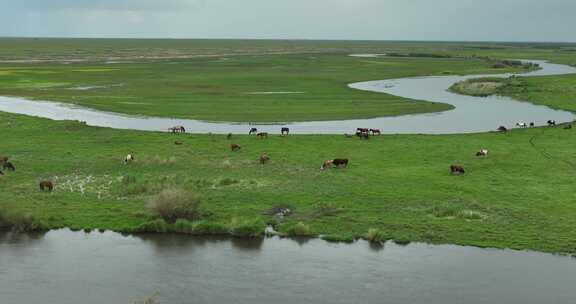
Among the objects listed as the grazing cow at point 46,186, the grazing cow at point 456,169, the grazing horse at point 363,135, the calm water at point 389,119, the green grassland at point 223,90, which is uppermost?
the green grassland at point 223,90

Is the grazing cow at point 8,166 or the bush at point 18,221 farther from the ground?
the grazing cow at point 8,166

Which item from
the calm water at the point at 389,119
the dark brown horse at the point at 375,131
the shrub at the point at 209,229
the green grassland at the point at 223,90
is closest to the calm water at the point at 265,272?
the shrub at the point at 209,229

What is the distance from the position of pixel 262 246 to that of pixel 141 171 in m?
12.8

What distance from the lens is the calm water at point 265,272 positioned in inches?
736

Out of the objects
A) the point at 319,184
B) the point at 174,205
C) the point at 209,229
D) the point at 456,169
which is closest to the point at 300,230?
the point at 209,229

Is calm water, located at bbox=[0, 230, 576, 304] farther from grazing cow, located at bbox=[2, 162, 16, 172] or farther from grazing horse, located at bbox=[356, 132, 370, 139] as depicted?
grazing horse, located at bbox=[356, 132, 370, 139]

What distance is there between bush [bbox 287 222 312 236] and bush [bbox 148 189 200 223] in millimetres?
4465

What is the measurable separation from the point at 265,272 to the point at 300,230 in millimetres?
3736

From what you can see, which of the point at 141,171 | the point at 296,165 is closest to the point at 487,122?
the point at 296,165

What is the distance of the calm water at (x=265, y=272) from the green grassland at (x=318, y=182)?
3.82 ft

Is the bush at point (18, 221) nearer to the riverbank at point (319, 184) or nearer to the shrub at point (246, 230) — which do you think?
the riverbank at point (319, 184)

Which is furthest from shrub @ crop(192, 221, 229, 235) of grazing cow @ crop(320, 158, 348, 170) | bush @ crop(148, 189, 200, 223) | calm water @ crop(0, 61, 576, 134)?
calm water @ crop(0, 61, 576, 134)

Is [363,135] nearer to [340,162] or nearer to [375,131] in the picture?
[375,131]

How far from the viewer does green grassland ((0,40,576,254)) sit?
2459 centimetres
